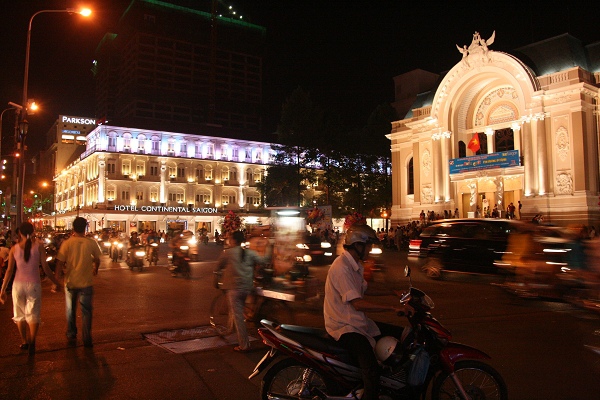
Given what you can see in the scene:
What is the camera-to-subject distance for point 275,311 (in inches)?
345

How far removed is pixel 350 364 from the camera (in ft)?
14.3

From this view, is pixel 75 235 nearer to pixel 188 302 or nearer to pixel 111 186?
pixel 188 302

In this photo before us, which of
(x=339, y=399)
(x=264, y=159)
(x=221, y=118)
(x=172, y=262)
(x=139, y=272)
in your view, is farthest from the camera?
(x=221, y=118)

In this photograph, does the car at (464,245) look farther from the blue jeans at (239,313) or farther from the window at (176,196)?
the window at (176,196)

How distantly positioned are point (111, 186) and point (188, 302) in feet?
199

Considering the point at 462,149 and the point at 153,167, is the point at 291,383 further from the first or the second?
the point at 153,167

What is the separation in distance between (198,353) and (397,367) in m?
3.78

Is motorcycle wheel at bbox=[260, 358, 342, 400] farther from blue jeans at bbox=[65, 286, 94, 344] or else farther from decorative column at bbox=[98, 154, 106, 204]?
decorative column at bbox=[98, 154, 106, 204]

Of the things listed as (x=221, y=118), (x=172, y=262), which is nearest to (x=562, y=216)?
(x=172, y=262)

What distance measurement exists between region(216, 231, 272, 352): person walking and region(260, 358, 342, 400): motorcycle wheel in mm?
2773

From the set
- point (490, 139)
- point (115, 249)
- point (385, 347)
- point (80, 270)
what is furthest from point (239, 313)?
point (490, 139)

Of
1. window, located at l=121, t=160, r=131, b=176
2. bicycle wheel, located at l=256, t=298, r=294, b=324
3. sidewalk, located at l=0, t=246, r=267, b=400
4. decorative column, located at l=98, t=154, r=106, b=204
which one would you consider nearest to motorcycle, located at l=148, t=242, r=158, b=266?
sidewalk, located at l=0, t=246, r=267, b=400

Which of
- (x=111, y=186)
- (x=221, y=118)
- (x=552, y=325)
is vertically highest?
(x=221, y=118)

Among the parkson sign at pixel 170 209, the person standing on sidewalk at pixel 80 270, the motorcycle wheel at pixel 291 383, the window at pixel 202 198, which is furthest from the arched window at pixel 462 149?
the window at pixel 202 198
